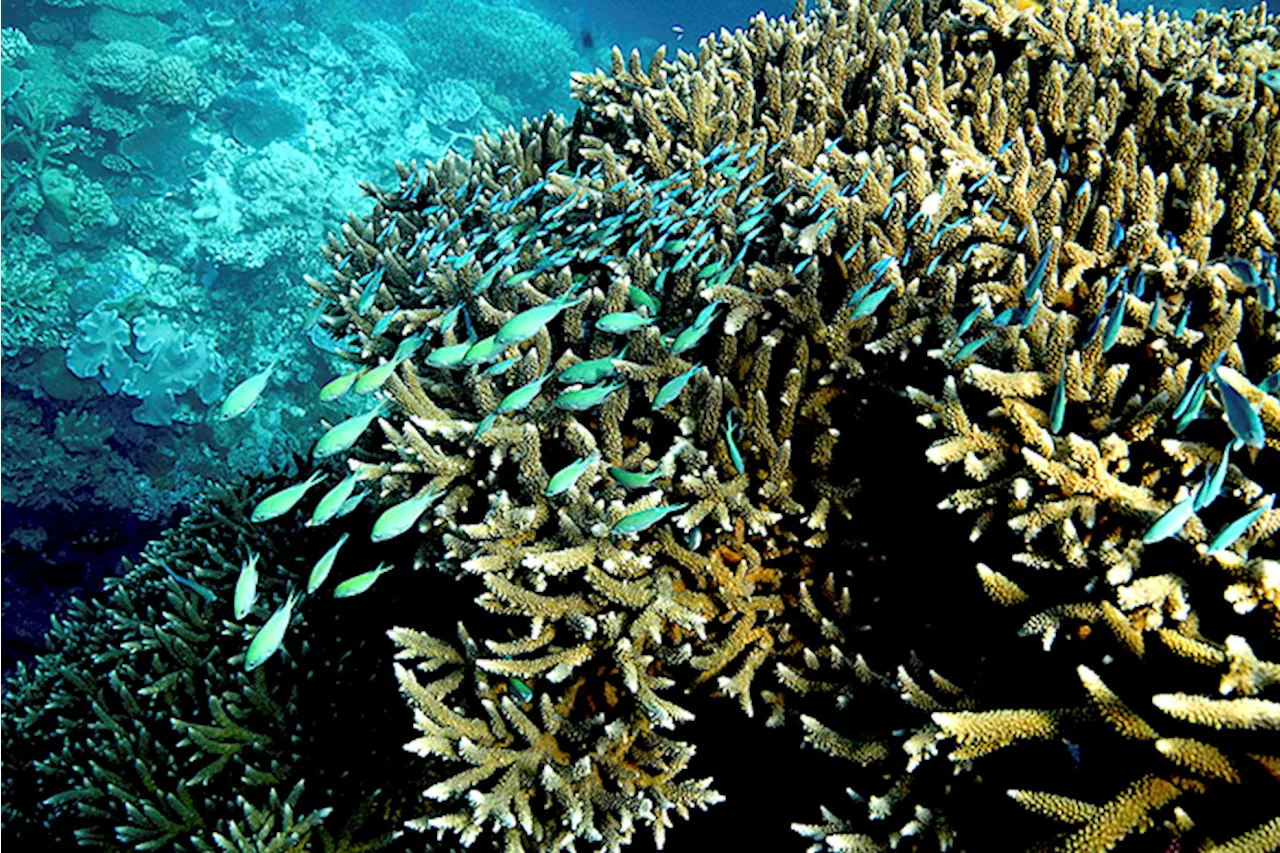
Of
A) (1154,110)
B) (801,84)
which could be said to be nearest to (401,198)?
(801,84)

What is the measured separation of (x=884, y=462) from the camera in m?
3.05

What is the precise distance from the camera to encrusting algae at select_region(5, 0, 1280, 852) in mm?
2146

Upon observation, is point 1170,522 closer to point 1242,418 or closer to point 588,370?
point 1242,418

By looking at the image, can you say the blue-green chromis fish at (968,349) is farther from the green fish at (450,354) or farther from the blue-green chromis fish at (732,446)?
the green fish at (450,354)

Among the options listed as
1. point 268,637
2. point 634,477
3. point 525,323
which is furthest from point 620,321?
point 268,637

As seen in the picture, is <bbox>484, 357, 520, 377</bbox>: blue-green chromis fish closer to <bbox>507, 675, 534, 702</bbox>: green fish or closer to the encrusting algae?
the encrusting algae

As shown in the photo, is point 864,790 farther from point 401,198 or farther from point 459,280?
point 401,198

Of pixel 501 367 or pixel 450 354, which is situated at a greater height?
pixel 450 354

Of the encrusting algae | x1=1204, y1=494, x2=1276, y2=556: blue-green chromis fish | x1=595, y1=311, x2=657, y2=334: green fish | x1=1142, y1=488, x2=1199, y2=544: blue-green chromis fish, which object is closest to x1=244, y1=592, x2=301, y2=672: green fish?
the encrusting algae

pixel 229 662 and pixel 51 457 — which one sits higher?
pixel 51 457

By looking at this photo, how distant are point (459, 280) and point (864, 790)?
113 inches

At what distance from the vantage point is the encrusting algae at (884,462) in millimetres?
2146

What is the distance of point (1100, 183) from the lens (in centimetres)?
329

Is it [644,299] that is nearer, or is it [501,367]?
[501,367]
